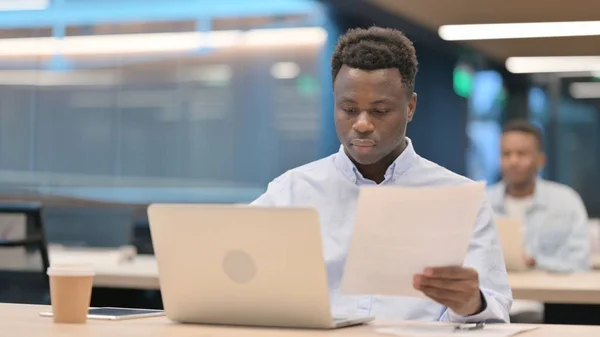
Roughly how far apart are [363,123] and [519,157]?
350 centimetres

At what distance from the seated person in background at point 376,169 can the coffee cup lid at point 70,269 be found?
600 mm

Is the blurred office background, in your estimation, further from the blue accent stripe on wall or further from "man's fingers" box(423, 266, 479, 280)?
"man's fingers" box(423, 266, 479, 280)

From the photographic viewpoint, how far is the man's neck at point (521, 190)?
19.5ft

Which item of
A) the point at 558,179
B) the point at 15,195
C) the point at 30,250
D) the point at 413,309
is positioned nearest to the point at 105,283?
the point at 30,250

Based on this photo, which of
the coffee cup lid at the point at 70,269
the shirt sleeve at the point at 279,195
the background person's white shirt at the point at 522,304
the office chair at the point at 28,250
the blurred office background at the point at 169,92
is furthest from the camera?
the blurred office background at the point at 169,92

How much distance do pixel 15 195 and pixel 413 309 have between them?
7.73 metres

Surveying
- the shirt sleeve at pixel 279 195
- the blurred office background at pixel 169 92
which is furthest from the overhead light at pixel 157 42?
the shirt sleeve at pixel 279 195

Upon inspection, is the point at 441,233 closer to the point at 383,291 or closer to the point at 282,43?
the point at 383,291

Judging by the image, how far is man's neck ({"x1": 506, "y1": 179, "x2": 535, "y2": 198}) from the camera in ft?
19.5

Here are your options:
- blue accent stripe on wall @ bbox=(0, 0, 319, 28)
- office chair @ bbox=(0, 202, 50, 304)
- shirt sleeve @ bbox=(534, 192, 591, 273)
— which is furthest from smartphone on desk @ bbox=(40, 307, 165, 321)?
blue accent stripe on wall @ bbox=(0, 0, 319, 28)

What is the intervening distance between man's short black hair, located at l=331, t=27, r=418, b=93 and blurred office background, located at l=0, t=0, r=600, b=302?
6.09 m

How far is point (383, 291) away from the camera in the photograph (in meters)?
2.08

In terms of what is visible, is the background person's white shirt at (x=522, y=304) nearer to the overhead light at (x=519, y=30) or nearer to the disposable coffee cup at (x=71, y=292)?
the disposable coffee cup at (x=71, y=292)

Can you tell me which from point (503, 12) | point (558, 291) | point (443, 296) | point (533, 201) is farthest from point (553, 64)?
point (443, 296)
